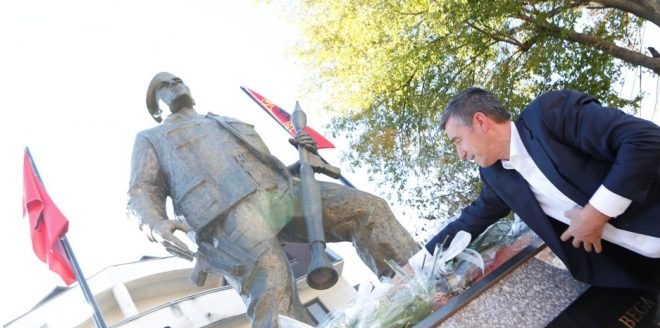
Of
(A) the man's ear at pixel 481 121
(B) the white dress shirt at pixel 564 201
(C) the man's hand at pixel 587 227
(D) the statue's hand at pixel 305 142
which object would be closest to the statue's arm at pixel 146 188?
(D) the statue's hand at pixel 305 142

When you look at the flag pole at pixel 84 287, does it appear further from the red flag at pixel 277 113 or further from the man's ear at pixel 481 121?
the man's ear at pixel 481 121

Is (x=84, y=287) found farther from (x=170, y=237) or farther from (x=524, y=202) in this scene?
(x=524, y=202)

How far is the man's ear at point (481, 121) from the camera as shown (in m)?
2.40

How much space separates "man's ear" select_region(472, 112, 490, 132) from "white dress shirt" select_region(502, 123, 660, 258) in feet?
0.38

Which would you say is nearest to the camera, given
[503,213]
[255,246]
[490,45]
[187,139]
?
[503,213]

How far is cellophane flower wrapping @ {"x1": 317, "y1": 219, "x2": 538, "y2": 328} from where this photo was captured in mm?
2412

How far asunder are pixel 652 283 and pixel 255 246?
7.43 ft

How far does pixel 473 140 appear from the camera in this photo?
242 cm

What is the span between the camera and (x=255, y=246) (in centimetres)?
362

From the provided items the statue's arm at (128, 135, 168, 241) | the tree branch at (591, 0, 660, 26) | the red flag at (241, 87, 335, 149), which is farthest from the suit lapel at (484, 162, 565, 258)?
the tree branch at (591, 0, 660, 26)

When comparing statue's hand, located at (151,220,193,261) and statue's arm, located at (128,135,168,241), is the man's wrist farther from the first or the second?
statue's arm, located at (128,135,168,241)

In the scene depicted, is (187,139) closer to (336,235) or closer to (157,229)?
(157,229)

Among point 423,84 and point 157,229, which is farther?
point 423,84

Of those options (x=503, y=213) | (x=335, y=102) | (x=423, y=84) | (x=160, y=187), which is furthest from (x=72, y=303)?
(x=503, y=213)
